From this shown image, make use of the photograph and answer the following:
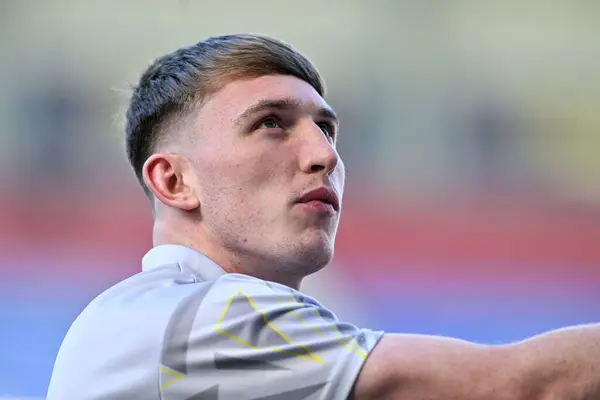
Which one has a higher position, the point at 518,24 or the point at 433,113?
the point at 518,24

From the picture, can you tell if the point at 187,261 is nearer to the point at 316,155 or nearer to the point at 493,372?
the point at 316,155

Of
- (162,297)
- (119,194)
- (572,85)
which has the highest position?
(572,85)

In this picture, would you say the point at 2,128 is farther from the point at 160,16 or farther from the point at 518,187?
the point at 518,187

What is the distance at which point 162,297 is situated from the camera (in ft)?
2.33

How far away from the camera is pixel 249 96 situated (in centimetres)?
94

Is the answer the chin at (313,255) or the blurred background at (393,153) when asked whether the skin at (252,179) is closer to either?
the chin at (313,255)

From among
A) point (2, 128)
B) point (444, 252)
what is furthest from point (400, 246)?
point (2, 128)

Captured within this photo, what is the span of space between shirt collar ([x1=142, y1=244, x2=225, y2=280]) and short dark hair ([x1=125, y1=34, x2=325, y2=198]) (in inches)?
7.5

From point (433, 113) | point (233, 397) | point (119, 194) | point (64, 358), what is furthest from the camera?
point (433, 113)

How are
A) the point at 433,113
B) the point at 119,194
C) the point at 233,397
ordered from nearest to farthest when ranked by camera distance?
the point at 233,397
the point at 119,194
the point at 433,113

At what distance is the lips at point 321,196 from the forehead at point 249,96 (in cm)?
13

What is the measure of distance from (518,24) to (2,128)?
1.39m

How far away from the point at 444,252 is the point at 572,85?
1.91 ft

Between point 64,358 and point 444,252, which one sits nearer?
point 64,358
